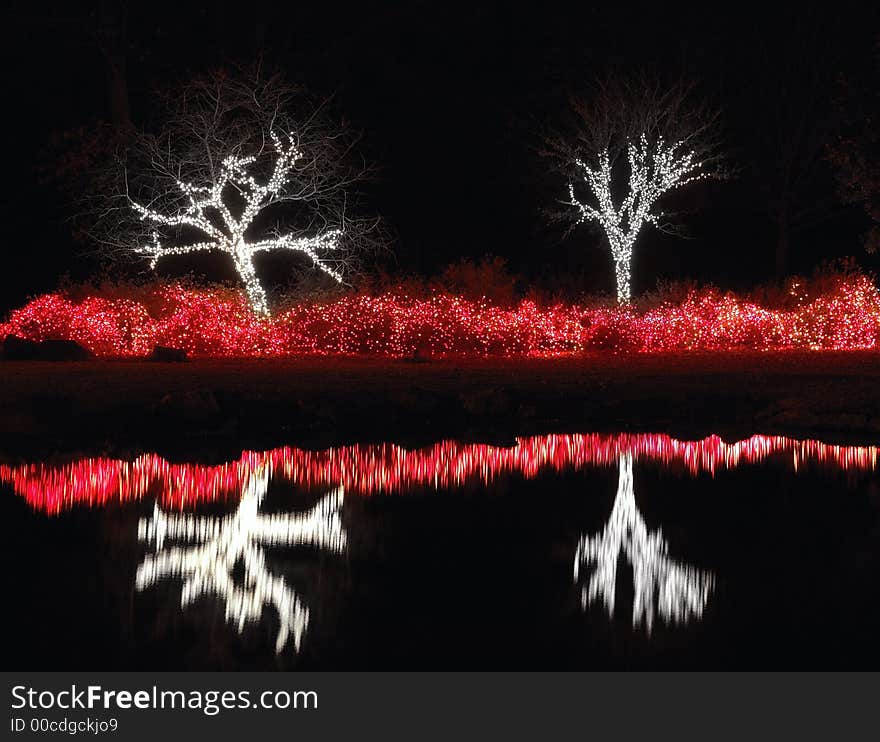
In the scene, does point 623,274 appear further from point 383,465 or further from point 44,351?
point 383,465

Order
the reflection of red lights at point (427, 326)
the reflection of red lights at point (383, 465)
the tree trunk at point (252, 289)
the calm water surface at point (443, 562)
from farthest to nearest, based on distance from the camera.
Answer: the tree trunk at point (252, 289) < the reflection of red lights at point (427, 326) < the reflection of red lights at point (383, 465) < the calm water surface at point (443, 562)

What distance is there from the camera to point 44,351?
2675cm

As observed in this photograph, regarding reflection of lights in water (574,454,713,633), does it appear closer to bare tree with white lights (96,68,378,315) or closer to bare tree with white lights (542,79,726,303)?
bare tree with white lights (96,68,378,315)

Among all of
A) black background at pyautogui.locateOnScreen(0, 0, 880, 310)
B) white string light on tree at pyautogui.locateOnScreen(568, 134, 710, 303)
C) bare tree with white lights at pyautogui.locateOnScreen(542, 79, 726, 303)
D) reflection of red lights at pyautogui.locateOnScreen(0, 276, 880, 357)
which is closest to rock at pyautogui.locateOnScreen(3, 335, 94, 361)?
reflection of red lights at pyautogui.locateOnScreen(0, 276, 880, 357)

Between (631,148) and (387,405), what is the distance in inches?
905

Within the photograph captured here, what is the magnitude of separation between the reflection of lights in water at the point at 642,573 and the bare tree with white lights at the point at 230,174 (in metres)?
21.3

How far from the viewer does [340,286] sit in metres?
32.7

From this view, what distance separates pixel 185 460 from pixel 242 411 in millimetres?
3082

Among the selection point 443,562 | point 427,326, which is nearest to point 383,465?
point 443,562

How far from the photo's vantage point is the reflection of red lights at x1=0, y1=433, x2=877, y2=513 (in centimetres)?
1269

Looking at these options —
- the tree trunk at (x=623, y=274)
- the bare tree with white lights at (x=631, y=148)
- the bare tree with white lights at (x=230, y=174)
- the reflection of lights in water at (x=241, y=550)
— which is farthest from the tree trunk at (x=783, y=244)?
the reflection of lights in water at (x=241, y=550)

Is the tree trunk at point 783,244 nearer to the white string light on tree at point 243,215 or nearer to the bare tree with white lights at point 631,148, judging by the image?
the bare tree with white lights at point 631,148

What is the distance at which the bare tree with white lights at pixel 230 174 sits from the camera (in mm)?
32625

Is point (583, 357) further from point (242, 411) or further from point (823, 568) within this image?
point (823, 568)
